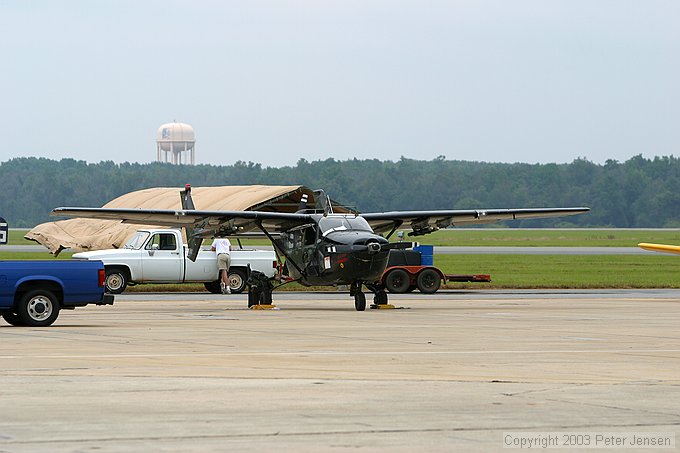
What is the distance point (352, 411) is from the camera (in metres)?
11.6

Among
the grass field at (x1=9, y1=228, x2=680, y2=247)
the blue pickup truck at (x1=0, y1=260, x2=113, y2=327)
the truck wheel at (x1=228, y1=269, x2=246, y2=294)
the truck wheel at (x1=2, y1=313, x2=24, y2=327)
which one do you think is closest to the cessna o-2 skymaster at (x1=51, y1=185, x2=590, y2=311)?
the truck wheel at (x1=228, y1=269, x2=246, y2=294)

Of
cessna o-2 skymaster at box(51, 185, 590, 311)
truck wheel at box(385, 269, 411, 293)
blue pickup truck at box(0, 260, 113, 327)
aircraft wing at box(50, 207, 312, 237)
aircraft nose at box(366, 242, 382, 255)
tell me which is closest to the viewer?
blue pickup truck at box(0, 260, 113, 327)

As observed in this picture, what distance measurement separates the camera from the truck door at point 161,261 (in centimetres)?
3809

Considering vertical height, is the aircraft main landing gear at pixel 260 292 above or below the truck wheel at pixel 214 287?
above

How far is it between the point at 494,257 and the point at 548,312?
44.7 metres

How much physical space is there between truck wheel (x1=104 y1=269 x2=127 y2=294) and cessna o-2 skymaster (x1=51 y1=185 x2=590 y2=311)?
13.9ft

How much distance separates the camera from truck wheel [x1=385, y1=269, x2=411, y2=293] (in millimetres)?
38281

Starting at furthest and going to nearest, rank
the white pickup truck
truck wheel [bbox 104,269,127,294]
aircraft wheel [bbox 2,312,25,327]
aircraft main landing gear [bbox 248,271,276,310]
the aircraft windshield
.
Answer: the white pickup truck → truck wheel [bbox 104,269,127,294] → aircraft main landing gear [bbox 248,271,276,310] → the aircraft windshield → aircraft wheel [bbox 2,312,25,327]

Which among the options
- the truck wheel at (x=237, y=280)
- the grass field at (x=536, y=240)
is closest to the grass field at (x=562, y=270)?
the truck wheel at (x=237, y=280)

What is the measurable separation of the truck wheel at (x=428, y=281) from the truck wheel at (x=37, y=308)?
17.0 metres

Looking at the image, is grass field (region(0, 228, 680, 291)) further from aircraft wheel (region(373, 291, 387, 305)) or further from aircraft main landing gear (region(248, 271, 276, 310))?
aircraft wheel (region(373, 291, 387, 305))

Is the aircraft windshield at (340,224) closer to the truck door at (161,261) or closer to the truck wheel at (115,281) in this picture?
the truck door at (161,261)

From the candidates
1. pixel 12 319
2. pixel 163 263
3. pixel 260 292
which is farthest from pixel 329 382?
pixel 163 263

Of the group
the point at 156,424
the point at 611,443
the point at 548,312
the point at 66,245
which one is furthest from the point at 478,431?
the point at 66,245
